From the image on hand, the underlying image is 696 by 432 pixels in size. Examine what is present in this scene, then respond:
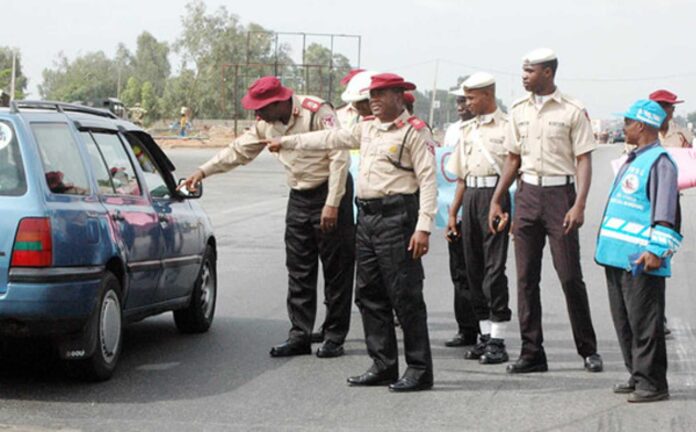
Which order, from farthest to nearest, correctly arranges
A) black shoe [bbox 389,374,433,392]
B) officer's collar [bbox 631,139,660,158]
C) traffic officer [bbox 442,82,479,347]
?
traffic officer [bbox 442,82,479,347] → black shoe [bbox 389,374,433,392] → officer's collar [bbox 631,139,660,158]

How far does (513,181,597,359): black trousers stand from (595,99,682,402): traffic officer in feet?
2.10

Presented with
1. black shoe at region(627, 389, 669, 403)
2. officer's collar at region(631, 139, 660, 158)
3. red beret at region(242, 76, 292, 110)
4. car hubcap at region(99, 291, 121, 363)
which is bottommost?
black shoe at region(627, 389, 669, 403)

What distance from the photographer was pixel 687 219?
73.5ft

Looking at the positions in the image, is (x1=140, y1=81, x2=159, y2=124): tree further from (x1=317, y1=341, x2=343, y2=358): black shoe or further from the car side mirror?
(x1=317, y1=341, x2=343, y2=358): black shoe

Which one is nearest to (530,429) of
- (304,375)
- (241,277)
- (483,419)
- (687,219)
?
(483,419)

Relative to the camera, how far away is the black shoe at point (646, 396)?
705 cm

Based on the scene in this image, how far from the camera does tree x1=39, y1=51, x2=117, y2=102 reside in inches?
5886

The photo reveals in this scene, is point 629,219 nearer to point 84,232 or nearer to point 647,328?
point 647,328

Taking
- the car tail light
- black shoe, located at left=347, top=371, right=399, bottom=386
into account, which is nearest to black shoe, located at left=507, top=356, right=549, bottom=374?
black shoe, located at left=347, top=371, right=399, bottom=386

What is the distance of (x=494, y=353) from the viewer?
836 cm

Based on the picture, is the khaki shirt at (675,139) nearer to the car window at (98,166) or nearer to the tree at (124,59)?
the car window at (98,166)

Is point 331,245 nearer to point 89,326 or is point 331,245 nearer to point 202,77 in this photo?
point 89,326

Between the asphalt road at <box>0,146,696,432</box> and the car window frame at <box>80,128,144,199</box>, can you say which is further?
the car window frame at <box>80,128,144,199</box>

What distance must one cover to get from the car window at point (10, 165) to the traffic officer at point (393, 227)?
1561 mm
